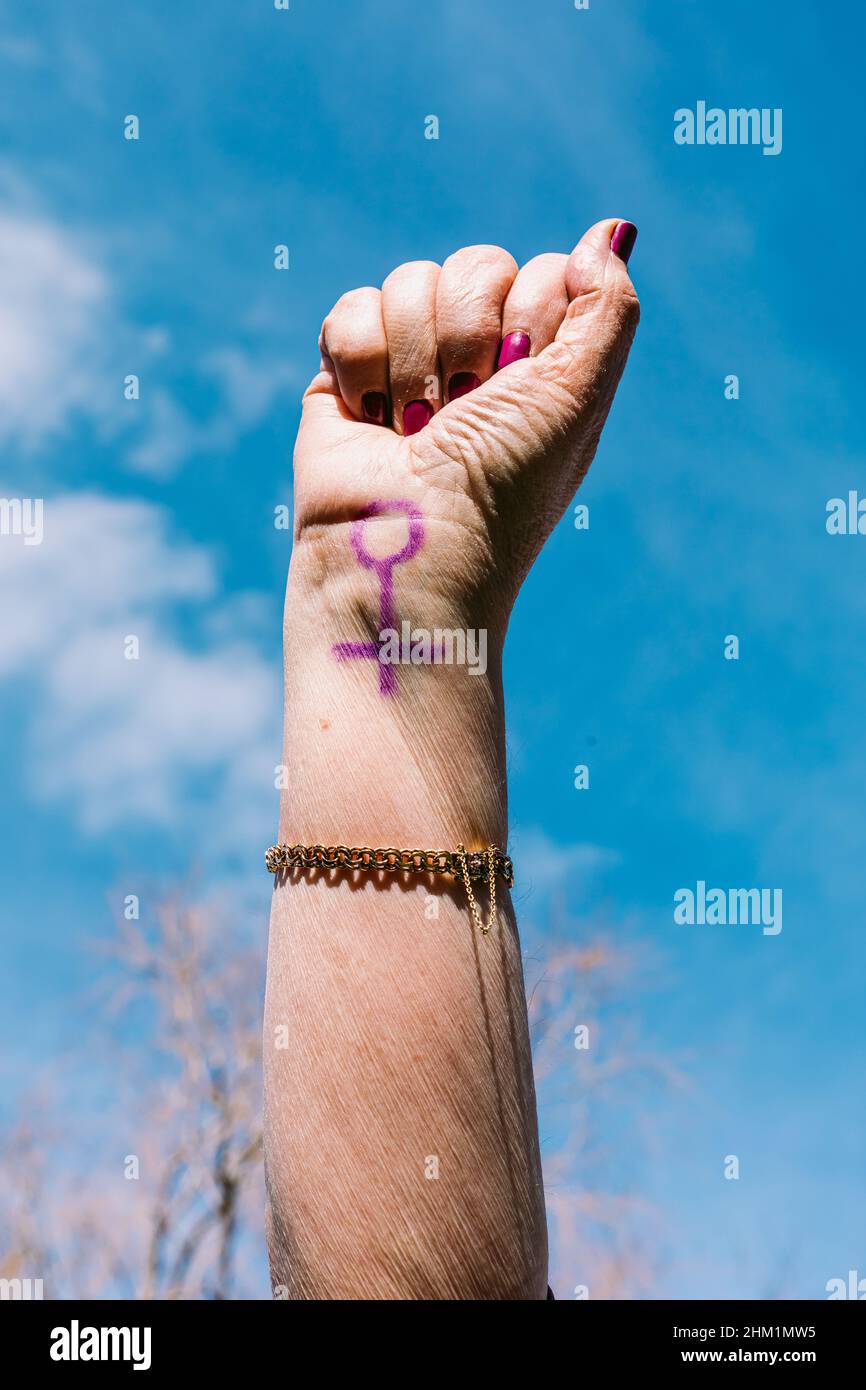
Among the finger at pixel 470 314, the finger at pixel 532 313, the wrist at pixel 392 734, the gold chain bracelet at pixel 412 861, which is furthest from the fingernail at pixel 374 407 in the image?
the gold chain bracelet at pixel 412 861

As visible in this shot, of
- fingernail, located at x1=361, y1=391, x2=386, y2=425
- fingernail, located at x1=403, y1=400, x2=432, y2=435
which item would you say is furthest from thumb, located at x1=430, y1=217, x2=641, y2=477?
fingernail, located at x1=361, y1=391, x2=386, y2=425

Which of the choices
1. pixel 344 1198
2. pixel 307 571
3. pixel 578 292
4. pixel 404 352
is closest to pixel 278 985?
pixel 344 1198

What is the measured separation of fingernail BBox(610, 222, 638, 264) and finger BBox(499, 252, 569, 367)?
178mm

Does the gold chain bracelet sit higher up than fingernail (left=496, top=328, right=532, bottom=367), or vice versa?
fingernail (left=496, top=328, right=532, bottom=367)

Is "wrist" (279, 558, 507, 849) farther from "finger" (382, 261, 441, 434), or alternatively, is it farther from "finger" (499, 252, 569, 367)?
"finger" (499, 252, 569, 367)

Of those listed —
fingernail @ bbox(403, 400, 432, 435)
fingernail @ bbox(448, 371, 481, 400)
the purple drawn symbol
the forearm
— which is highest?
fingernail @ bbox(448, 371, 481, 400)

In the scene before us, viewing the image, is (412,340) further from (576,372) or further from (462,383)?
(576,372)

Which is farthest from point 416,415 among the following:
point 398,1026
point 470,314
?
point 398,1026

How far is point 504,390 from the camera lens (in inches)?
136

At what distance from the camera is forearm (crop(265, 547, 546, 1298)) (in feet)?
9.59

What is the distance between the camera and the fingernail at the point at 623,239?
3656 mm

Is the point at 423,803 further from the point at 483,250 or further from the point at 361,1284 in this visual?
the point at 483,250

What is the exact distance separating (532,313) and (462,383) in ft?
0.87

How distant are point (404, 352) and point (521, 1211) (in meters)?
2.23
